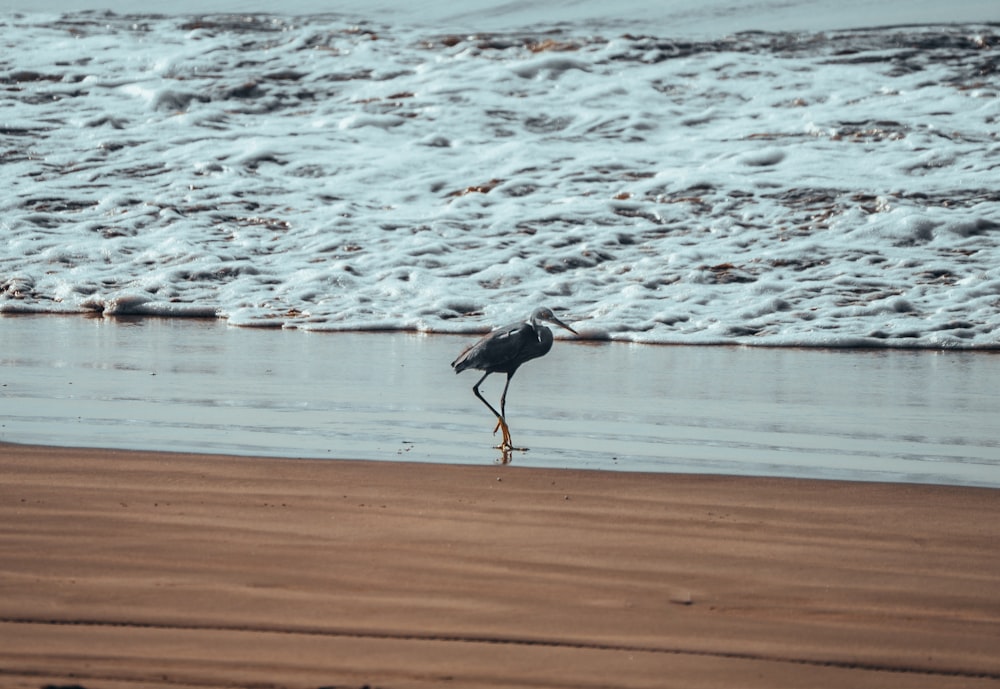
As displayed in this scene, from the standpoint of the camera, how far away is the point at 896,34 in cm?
1703

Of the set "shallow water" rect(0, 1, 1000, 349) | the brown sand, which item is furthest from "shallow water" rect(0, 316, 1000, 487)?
"shallow water" rect(0, 1, 1000, 349)

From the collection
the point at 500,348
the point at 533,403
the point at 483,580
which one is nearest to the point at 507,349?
the point at 500,348

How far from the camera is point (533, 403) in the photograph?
6.26 meters

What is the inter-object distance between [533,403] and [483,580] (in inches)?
128

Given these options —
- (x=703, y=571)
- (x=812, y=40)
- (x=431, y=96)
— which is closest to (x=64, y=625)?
(x=703, y=571)

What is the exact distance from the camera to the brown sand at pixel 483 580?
2.51m

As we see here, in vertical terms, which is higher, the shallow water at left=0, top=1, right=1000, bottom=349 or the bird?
the shallow water at left=0, top=1, right=1000, bottom=349

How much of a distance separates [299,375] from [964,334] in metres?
4.60

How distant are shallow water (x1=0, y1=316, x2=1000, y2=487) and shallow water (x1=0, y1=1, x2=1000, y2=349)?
1.10 m

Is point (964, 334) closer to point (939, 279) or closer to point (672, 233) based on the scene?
point (939, 279)

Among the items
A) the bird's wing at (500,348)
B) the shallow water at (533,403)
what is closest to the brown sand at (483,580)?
the shallow water at (533,403)

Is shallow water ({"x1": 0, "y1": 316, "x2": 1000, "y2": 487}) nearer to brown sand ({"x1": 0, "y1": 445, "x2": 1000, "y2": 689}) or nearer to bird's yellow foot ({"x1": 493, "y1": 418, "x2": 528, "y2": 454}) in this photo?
bird's yellow foot ({"x1": 493, "y1": 418, "x2": 528, "y2": 454})

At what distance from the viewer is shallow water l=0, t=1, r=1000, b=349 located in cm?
983

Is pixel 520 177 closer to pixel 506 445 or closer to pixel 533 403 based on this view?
pixel 533 403
